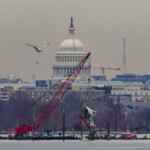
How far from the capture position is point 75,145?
188500mm

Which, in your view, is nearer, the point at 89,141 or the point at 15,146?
the point at 15,146

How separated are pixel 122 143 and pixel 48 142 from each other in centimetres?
745

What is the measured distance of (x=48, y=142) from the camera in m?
196

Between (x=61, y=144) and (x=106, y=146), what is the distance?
514 centimetres

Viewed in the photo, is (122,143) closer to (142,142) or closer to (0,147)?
(142,142)

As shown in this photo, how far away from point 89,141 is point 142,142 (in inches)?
227

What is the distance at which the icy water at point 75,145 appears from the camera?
7205 inches

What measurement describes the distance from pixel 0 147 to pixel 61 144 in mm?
7253

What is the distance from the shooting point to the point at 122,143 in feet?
643

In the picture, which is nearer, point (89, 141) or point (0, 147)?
point (0, 147)

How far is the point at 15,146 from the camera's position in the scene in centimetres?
18712

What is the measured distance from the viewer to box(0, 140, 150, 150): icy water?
600 feet

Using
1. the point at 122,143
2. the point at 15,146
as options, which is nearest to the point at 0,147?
the point at 15,146

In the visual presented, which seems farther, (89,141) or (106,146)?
(89,141)
